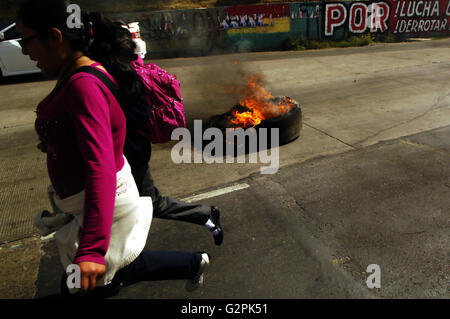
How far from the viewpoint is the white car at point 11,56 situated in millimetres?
11078

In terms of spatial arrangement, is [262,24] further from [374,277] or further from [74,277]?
[74,277]

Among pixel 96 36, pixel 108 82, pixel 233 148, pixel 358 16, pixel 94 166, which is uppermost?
pixel 358 16

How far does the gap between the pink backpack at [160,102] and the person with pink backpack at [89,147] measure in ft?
0.54

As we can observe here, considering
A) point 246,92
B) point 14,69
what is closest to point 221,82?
point 246,92

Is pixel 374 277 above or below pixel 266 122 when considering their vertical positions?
below

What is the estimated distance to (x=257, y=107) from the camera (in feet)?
19.3

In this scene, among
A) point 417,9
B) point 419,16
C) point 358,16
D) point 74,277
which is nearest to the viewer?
point 74,277

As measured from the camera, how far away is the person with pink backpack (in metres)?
1.45

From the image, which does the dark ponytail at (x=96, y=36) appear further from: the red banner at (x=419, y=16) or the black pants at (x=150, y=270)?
the red banner at (x=419, y=16)

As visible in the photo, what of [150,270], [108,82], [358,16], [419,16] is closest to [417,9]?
[419,16]

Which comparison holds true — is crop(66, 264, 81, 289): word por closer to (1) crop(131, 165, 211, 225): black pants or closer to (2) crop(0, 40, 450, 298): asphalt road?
(1) crop(131, 165, 211, 225): black pants

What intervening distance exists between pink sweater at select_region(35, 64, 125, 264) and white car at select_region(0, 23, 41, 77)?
449 inches

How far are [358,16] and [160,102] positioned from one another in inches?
889

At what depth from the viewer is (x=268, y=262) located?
308cm
